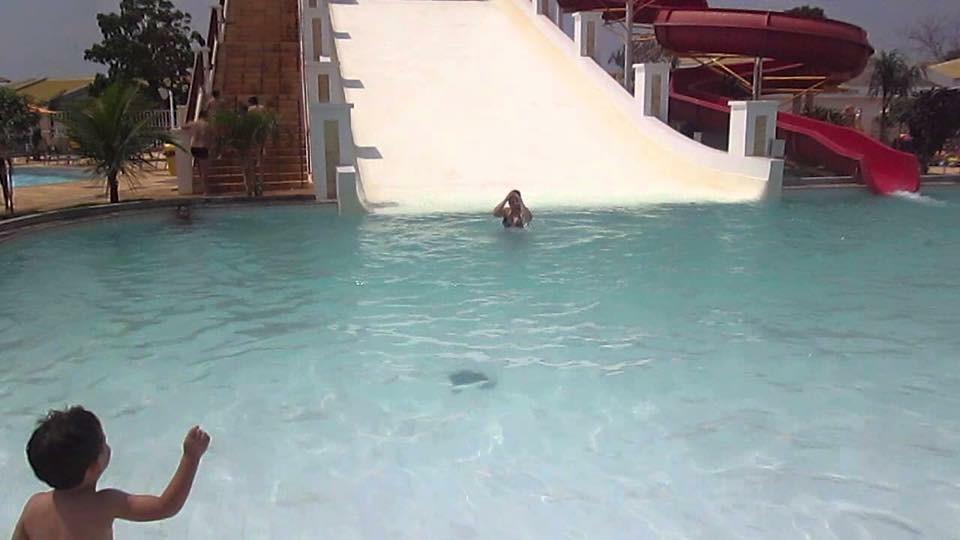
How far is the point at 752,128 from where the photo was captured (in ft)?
41.1

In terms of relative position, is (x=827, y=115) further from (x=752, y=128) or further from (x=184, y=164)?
(x=184, y=164)

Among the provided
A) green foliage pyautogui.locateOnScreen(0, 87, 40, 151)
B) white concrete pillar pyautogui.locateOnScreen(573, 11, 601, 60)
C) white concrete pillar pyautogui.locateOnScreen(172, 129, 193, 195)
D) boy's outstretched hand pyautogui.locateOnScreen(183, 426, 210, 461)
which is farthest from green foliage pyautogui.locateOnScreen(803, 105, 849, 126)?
boy's outstretched hand pyautogui.locateOnScreen(183, 426, 210, 461)

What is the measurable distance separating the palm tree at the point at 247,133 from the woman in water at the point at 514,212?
389 cm

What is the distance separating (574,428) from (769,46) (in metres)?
12.5

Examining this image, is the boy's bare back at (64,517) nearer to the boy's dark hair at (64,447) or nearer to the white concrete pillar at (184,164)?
the boy's dark hair at (64,447)

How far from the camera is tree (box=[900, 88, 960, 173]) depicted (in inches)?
659

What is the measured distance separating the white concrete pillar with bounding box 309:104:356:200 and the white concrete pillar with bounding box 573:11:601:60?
20.9 feet

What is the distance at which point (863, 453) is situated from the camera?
355 centimetres

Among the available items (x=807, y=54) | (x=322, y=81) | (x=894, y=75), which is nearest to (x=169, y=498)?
(x=322, y=81)

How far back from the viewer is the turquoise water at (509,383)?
314cm

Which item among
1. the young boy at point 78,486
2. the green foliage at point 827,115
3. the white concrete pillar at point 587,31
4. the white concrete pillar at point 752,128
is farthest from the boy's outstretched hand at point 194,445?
the green foliage at point 827,115

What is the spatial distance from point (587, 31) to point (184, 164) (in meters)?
8.07

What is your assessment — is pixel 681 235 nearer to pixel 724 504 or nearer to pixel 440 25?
pixel 724 504

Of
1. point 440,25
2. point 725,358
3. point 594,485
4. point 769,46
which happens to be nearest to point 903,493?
point 594,485
